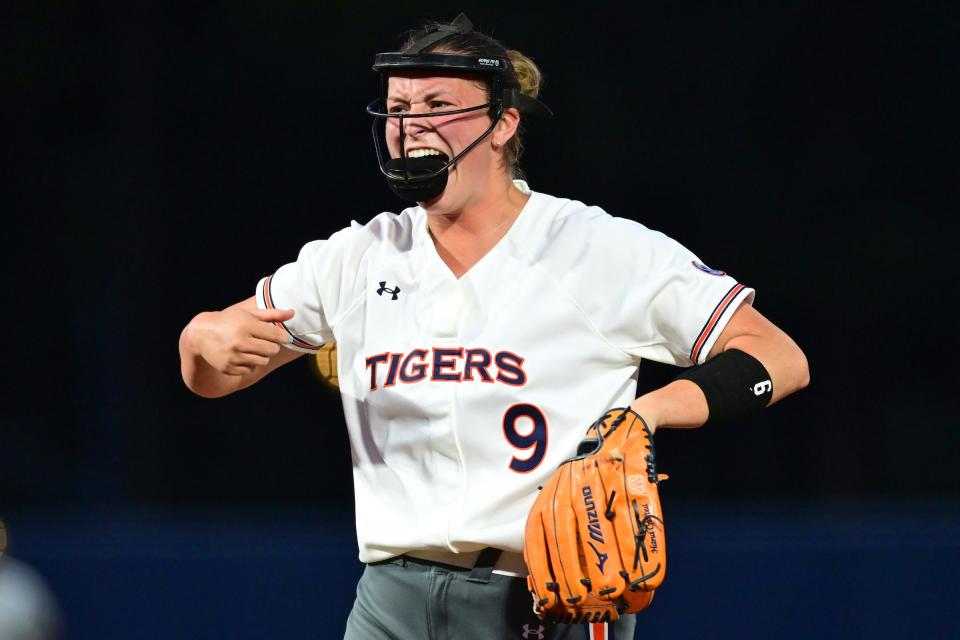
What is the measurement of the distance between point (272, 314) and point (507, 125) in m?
0.60

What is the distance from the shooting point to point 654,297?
222 centimetres

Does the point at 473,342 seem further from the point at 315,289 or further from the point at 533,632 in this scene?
the point at 533,632

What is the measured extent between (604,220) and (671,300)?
0.73 feet

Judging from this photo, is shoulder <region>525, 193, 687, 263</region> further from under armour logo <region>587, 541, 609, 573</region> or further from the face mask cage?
under armour logo <region>587, 541, 609, 573</region>

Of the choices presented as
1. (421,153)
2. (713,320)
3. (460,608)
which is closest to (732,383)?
(713,320)

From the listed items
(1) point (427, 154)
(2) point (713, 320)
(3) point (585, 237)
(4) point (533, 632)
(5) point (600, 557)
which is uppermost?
(1) point (427, 154)

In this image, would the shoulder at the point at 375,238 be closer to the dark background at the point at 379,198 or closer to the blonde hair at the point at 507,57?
the blonde hair at the point at 507,57

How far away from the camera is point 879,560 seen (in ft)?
12.6

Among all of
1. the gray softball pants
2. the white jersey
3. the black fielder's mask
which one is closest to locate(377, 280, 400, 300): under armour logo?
the white jersey

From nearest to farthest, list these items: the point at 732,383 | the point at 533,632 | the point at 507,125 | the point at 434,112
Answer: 1. the point at 732,383
2. the point at 533,632
3. the point at 434,112
4. the point at 507,125

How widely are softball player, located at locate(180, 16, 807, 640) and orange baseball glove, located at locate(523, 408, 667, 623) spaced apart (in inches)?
4.2

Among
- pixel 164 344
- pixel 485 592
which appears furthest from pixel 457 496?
pixel 164 344

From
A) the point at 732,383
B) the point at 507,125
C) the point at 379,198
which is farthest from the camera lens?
the point at 379,198

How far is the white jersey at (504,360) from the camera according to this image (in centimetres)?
220
